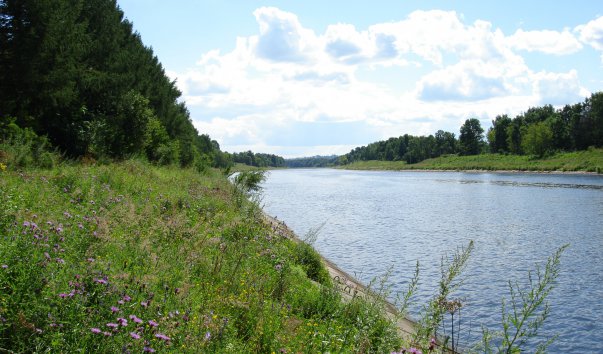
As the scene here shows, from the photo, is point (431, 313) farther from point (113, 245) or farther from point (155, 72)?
point (155, 72)

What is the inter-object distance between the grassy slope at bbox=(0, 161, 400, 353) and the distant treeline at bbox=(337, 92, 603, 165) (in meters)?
106

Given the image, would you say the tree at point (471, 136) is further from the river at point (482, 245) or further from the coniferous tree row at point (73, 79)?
the coniferous tree row at point (73, 79)

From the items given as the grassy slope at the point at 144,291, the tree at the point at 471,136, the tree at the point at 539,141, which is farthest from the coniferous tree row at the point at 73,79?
the tree at the point at 471,136

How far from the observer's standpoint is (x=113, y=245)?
7855 millimetres

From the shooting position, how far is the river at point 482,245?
12336 mm

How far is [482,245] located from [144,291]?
756 inches

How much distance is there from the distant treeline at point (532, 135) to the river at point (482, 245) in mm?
66278

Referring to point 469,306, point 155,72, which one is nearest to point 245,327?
point 469,306

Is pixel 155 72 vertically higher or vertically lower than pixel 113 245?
higher

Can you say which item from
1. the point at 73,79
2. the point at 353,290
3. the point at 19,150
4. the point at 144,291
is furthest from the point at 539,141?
the point at 144,291

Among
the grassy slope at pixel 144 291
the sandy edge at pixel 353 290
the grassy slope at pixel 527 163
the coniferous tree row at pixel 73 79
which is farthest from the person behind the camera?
the grassy slope at pixel 527 163

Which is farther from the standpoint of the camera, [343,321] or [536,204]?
[536,204]

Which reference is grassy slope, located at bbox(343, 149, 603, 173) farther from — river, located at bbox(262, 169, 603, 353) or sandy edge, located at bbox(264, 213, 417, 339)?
sandy edge, located at bbox(264, 213, 417, 339)

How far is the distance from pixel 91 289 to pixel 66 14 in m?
21.6
